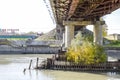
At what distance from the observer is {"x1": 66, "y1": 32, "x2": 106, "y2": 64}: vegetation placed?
153 ft

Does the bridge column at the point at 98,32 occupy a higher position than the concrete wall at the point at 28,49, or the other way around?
the bridge column at the point at 98,32

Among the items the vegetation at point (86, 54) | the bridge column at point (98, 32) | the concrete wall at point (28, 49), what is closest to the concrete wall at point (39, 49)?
the concrete wall at point (28, 49)

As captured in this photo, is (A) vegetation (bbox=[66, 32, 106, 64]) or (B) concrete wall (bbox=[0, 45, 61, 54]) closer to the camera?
(A) vegetation (bbox=[66, 32, 106, 64])

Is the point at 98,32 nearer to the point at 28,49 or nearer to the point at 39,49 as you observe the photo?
the point at 39,49

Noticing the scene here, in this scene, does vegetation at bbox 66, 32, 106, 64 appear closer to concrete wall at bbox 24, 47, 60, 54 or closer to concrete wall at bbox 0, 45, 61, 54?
concrete wall at bbox 24, 47, 60, 54

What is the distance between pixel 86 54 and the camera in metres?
46.9

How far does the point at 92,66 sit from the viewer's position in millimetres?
45969

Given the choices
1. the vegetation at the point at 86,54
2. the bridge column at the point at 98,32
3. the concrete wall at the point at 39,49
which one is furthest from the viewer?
the concrete wall at the point at 39,49

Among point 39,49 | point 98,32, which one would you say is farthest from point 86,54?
point 39,49

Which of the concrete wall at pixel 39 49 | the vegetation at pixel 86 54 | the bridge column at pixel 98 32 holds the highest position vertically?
the bridge column at pixel 98 32

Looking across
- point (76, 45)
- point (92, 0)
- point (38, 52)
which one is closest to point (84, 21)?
point (76, 45)

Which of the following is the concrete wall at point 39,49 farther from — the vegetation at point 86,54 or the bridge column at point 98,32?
the vegetation at point 86,54

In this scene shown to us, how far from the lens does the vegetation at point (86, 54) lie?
153ft

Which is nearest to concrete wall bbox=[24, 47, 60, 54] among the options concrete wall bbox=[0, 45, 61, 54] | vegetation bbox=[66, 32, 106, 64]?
concrete wall bbox=[0, 45, 61, 54]
